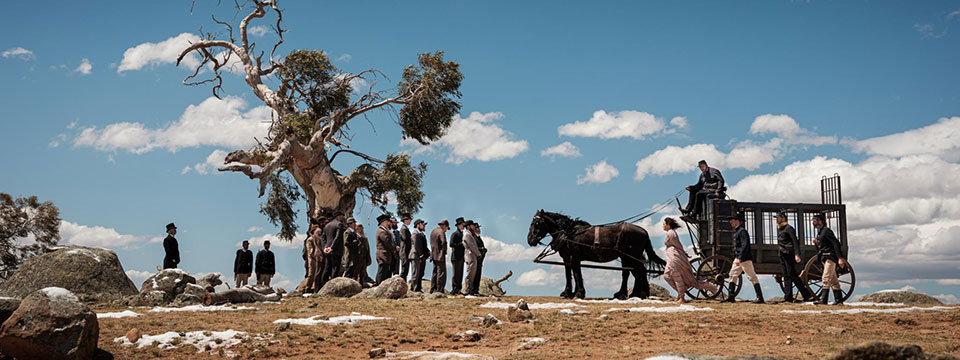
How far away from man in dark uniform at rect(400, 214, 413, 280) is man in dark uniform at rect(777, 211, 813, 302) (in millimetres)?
8741

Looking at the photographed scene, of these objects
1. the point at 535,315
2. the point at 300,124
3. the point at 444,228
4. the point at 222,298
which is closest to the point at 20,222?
the point at 300,124

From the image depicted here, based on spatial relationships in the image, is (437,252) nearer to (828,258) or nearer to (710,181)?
(710,181)

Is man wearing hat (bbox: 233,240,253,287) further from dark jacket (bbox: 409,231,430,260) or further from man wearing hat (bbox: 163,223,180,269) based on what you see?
dark jacket (bbox: 409,231,430,260)

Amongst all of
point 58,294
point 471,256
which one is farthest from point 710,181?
point 58,294

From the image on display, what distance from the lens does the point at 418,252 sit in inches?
772

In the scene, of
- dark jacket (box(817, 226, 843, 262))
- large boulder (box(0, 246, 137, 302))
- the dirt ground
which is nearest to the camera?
the dirt ground

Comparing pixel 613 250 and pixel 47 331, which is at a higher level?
pixel 613 250

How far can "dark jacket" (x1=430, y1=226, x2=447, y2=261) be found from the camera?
63.6ft

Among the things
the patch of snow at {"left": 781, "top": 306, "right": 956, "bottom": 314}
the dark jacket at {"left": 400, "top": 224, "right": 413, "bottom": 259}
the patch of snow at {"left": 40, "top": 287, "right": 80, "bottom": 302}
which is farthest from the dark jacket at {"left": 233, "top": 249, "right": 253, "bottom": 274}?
the patch of snow at {"left": 781, "top": 306, "right": 956, "bottom": 314}

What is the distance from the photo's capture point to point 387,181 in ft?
96.4

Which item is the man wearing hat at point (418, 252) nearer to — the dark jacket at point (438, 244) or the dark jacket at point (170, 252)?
the dark jacket at point (438, 244)

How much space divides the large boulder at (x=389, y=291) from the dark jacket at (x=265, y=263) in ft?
22.2

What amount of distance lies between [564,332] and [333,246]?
891 cm

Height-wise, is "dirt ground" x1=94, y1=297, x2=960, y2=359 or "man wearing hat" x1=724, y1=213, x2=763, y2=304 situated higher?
"man wearing hat" x1=724, y1=213, x2=763, y2=304
